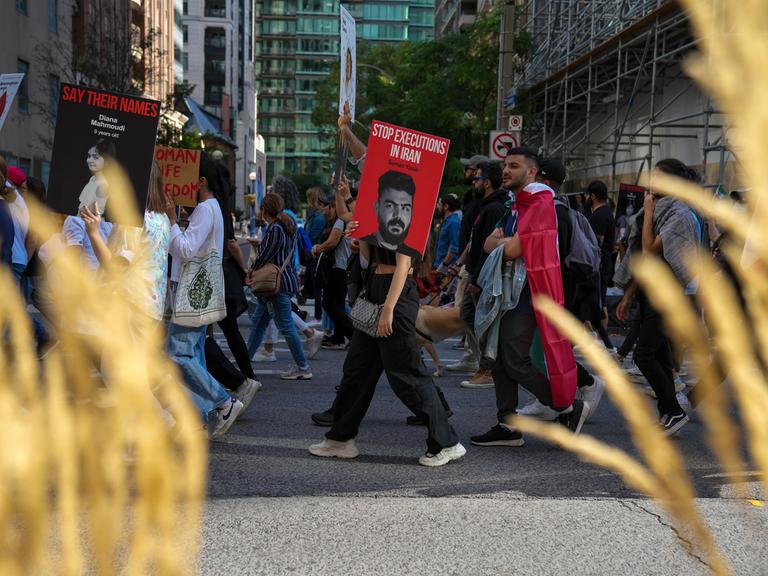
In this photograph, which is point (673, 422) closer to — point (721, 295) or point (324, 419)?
point (324, 419)

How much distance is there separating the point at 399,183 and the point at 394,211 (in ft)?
0.65

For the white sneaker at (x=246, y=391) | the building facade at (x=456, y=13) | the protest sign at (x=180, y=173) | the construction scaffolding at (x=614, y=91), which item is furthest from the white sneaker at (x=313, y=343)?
the building facade at (x=456, y=13)

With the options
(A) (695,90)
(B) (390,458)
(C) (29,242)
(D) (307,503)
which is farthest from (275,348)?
(A) (695,90)

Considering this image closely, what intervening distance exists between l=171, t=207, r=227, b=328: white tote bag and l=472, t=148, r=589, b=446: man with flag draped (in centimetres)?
177

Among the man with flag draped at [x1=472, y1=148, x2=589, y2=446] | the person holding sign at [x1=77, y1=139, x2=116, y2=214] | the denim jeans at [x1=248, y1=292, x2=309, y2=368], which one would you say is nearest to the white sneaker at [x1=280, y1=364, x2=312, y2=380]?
the denim jeans at [x1=248, y1=292, x2=309, y2=368]

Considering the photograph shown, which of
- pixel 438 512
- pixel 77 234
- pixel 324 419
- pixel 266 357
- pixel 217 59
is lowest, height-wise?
pixel 266 357

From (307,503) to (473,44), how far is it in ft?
81.5

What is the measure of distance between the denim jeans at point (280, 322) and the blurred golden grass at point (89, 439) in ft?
24.8

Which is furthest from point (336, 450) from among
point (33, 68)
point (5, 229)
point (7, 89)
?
point (33, 68)

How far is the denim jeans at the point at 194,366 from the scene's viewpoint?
5.84 meters

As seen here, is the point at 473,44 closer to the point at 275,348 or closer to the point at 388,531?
the point at 275,348

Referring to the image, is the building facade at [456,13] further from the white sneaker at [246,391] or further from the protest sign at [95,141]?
the protest sign at [95,141]

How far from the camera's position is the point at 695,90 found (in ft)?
58.5

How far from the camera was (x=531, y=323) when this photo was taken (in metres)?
6.04
